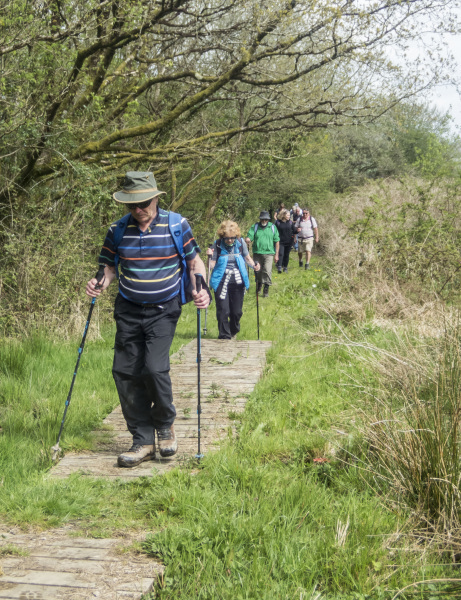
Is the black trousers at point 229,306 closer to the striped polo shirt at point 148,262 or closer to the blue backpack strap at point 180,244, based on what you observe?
the blue backpack strap at point 180,244

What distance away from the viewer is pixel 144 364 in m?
5.09

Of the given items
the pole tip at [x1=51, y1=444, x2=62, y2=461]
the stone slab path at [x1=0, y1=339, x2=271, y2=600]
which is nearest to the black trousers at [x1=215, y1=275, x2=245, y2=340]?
the stone slab path at [x1=0, y1=339, x2=271, y2=600]

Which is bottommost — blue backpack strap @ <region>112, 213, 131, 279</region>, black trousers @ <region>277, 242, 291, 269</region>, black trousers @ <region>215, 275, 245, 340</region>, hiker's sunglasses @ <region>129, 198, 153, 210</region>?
black trousers @ <region>215, 275, 245, 340</region>

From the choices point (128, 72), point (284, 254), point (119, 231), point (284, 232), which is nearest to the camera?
point (119, 231)

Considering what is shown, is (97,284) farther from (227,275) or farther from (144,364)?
(227,275)

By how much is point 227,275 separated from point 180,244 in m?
5.40

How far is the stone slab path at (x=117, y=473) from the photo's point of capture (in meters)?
3.00

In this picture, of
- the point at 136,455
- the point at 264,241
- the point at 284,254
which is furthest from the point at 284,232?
the point at 136,455

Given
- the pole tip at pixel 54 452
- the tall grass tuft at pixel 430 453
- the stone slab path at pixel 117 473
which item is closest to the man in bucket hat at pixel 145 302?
the stone slab path at pixel 117 473

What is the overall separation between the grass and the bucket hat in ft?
6.59

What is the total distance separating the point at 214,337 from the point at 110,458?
5910 millimetres

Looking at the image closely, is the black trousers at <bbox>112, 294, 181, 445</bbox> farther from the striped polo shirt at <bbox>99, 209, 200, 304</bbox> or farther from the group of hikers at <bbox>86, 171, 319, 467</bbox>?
the striped polo shirt at <bbox>99, 209, 200, 304</bbox>

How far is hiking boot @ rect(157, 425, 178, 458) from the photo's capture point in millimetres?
5156

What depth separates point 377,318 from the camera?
31.8 feet
